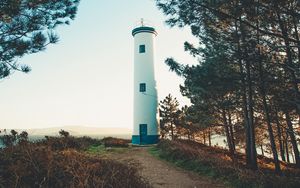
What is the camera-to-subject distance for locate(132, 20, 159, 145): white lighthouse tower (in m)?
21.1

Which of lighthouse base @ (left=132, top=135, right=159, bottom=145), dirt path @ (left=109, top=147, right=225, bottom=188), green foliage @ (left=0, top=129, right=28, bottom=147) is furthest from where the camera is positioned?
lighthouse base @ (left=132, top=135, right=159, bottom=145)

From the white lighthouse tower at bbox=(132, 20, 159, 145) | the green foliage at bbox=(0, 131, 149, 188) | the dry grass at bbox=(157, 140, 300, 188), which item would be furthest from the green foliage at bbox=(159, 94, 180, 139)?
the green foliage at bbox=(0, 131, 149, 188)

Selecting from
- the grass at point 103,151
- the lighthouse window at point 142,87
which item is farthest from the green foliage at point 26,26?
the lighthouse window at point 142,87

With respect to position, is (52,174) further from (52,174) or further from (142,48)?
(142,48)

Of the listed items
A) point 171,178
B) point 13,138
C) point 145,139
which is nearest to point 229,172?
point 171,178

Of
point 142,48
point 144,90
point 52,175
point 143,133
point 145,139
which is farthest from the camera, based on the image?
point 142,48

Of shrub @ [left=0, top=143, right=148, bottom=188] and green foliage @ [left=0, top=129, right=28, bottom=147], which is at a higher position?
green foliage @ [left=0, top=129, right=28, bottom=147]

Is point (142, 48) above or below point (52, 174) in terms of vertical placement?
above

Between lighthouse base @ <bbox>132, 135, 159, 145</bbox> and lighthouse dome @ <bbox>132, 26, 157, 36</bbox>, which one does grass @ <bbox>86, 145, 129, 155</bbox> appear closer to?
lighthouse base @ <bbox>132, 135, 159, 145</bbox>

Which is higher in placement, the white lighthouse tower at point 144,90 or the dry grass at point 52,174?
the white lighthouse tower at point 144,90

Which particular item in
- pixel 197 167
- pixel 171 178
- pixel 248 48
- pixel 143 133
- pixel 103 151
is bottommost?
pixel 171 178

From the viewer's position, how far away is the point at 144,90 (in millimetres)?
21766

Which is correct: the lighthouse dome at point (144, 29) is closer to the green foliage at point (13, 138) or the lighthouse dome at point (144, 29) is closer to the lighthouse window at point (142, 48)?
the lighthouse window at point (142, 48)

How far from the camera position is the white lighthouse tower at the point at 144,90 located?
69.4 feet
